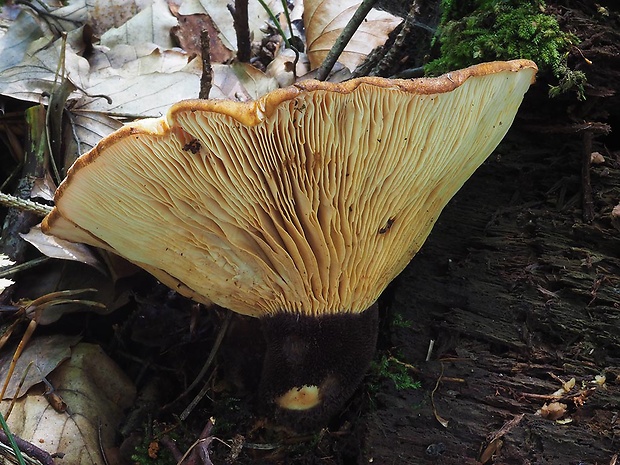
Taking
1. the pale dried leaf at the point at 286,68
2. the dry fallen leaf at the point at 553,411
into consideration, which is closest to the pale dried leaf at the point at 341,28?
the pale dried leaf at the point at 286,68

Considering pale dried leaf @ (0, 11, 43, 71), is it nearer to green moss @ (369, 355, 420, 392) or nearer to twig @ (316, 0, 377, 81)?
twig @ (316, 0, 377, 81)

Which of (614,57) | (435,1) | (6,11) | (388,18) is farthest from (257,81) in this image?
(6,11)

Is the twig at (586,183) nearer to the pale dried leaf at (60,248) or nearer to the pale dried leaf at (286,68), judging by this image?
the pale dried leaf at (286,68)

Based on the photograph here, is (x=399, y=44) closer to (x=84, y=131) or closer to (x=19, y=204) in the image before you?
(x=84, y=131)

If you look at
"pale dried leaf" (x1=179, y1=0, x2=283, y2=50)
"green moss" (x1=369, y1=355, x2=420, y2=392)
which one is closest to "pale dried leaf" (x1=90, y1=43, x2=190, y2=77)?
"pale dried leaf" (x1=179, y1=0, x2=283, y2=50)

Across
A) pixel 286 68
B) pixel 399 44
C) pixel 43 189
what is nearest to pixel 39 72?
pixel 43 189
